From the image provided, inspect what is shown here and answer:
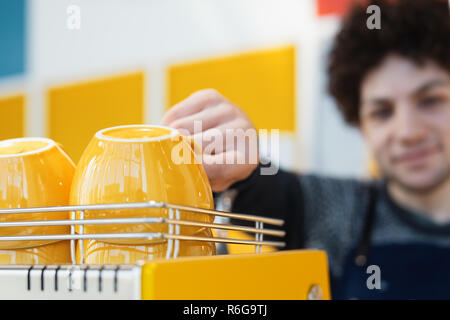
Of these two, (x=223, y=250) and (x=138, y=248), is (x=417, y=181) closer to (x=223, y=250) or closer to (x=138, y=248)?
(x=223, y=250)

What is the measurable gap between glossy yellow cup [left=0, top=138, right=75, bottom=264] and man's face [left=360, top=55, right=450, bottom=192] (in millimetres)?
915

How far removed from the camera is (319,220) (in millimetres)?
1197

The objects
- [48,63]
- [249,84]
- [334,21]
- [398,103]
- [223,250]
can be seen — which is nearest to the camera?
[223,250]

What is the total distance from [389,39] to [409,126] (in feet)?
0.63

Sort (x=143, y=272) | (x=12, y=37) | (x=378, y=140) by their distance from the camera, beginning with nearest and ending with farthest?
(x=143, y=272), (x=378, y=140), (x=12, y=37)

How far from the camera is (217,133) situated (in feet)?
1.44

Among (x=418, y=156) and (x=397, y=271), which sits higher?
(x=418, y=156)

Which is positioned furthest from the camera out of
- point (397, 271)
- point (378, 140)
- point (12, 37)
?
point (12, 37)

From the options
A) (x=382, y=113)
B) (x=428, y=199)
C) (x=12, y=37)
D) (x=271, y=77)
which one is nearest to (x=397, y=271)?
(x=428, y=199)

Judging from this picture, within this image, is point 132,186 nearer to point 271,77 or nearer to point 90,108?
point 90,108

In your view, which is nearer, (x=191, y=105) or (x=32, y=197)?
(x=32, y=197)
